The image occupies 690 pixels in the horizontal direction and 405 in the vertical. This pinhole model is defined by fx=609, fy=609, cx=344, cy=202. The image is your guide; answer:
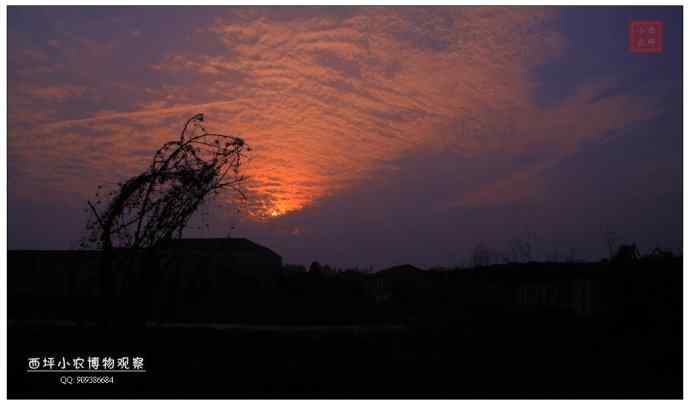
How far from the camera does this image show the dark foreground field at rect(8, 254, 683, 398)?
8.12 metres

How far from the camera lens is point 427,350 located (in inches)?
426

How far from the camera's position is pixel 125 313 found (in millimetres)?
10922

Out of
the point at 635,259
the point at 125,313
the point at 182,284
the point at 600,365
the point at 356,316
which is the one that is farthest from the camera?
the point at 182,284

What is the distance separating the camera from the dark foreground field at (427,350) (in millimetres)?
8117

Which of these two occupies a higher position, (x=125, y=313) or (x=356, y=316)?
(x=125, y=313)

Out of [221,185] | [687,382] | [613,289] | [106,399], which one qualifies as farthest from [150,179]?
[613,289]

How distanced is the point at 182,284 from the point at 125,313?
478 inches

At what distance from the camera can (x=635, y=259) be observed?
41.6 ft

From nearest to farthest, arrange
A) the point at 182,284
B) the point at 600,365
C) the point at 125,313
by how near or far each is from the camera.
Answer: the point at 600,365, the point at 125,313, the point at 182,284

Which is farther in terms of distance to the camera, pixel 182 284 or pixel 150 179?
pixel 182 284

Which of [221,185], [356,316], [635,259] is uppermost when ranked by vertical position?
[221,185]

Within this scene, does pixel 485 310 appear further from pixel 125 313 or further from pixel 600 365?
pixel 125 313

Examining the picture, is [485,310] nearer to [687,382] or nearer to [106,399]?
[687,382]

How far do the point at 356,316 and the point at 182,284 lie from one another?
733cm
